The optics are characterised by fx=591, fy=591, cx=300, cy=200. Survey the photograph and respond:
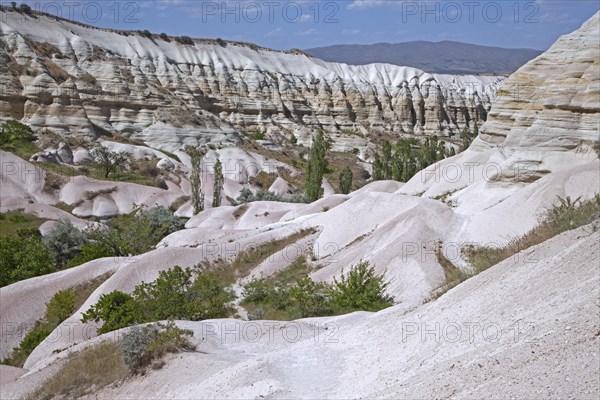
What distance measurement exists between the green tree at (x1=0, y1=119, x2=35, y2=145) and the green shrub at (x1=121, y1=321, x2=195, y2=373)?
4443cm

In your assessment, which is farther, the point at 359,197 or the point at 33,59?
the point at 33,59

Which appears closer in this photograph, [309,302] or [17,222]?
[309,302]

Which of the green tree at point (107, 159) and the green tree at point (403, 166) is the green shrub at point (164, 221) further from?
the green tree at point (403, 166)

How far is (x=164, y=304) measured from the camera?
15625mm

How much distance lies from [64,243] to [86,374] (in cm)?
1990

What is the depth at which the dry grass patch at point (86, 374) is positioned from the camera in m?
11.2

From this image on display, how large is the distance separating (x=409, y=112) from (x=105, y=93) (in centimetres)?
5310

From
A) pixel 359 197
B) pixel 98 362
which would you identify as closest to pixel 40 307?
pixel 98 362

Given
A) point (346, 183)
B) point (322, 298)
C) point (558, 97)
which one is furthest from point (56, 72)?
point (322, 298)

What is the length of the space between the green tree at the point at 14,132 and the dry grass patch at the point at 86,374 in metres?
43.0

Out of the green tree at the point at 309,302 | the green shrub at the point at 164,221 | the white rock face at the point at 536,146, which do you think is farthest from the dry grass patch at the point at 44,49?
the green tree at the point at 309,302

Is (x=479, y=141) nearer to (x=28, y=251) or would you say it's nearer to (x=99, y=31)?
(x=28, y=251)

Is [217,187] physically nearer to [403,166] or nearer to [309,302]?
[403,166]

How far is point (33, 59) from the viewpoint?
200 ft
